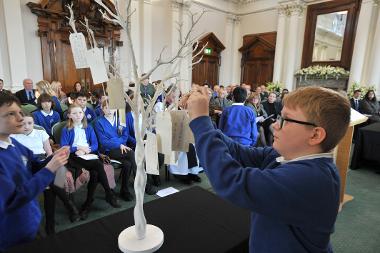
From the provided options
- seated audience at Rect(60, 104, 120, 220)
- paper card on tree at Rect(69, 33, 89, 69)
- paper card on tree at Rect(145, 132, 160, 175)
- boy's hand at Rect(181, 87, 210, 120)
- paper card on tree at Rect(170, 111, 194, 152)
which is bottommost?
seated audience at Rect(60, 104, 120, 220)

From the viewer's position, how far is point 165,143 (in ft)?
3.26

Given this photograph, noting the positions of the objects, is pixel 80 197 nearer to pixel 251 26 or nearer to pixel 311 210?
pixel 311 210

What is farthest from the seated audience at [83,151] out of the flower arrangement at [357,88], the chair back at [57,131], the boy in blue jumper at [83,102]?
the flower arrangement at [357,88]

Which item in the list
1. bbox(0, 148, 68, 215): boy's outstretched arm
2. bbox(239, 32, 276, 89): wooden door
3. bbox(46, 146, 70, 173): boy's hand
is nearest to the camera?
bbox(0, 148, 68, 215): boy's outstretched arm

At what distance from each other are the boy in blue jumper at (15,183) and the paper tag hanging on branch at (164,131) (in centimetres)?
57

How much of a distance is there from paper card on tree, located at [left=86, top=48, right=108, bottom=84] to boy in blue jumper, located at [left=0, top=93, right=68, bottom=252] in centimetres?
48

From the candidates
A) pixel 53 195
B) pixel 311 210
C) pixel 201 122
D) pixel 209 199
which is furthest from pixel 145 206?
pixel 53 195

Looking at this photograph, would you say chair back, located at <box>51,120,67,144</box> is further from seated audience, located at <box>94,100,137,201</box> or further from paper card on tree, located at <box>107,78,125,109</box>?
paper card on tree, located at <box>107,78,125,109</box>

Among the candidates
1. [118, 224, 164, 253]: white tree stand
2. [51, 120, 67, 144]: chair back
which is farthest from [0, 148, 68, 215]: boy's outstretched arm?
[51, 120, 67, 144]: chair back

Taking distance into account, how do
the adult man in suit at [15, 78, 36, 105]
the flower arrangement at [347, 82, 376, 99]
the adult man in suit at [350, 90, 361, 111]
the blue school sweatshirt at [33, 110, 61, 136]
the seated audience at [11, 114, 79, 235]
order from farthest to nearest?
the flower arrangement at [347, 82, 376, 99] < the adult man in suit at [350, 90, 361, 111] < the adult man in suit at [15, 78, 36, 105] < the blue school sweatshirt at [33, 110, 61, 136] < the seated audience at [11, 114, 79, 235]

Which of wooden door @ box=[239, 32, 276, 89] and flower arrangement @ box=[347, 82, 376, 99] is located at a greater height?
wooden door @ box=[239, 32, 276, 89]

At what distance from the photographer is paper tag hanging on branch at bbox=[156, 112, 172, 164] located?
98 centimetres

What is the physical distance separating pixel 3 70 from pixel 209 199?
5.99 m

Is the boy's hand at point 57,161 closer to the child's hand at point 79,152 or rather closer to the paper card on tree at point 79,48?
the paper card on tree at point 79,48
